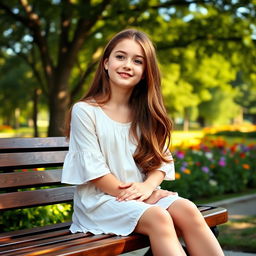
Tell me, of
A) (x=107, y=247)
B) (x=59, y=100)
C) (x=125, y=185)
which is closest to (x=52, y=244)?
(x=107, y=247)

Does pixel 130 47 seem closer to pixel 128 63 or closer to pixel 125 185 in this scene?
pixel 128 63

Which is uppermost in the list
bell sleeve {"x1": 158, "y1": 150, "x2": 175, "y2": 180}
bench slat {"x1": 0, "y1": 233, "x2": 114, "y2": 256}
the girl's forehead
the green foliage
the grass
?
the girl's forehead

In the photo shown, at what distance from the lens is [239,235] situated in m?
4.36

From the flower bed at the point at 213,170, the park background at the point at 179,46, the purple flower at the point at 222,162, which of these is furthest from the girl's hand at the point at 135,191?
the purple flower at the point at 222,162

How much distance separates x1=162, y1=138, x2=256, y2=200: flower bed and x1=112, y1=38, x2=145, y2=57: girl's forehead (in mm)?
3162

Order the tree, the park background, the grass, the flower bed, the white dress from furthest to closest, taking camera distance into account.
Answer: the tree → the park background → the flower bed → the grass → the white dress

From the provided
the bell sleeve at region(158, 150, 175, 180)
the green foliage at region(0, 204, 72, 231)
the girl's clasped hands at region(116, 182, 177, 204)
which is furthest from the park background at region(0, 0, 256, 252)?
the girl's clasped hands at region(116, 182, 177, 204)

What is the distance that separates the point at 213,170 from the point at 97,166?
4.92m

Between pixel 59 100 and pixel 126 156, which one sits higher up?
pixel 59 100

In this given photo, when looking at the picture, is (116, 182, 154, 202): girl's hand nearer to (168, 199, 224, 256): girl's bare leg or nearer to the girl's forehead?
(168, 199, 224, 256): girl's bare leg

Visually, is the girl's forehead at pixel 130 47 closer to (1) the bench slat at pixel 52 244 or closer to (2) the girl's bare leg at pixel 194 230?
(2) the girl's bare leg at pixel 194 230

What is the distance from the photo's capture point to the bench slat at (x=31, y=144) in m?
2.93

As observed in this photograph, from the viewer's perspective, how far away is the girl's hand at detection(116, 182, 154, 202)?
2.53 meters

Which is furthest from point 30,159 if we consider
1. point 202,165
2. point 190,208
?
point 202,165
